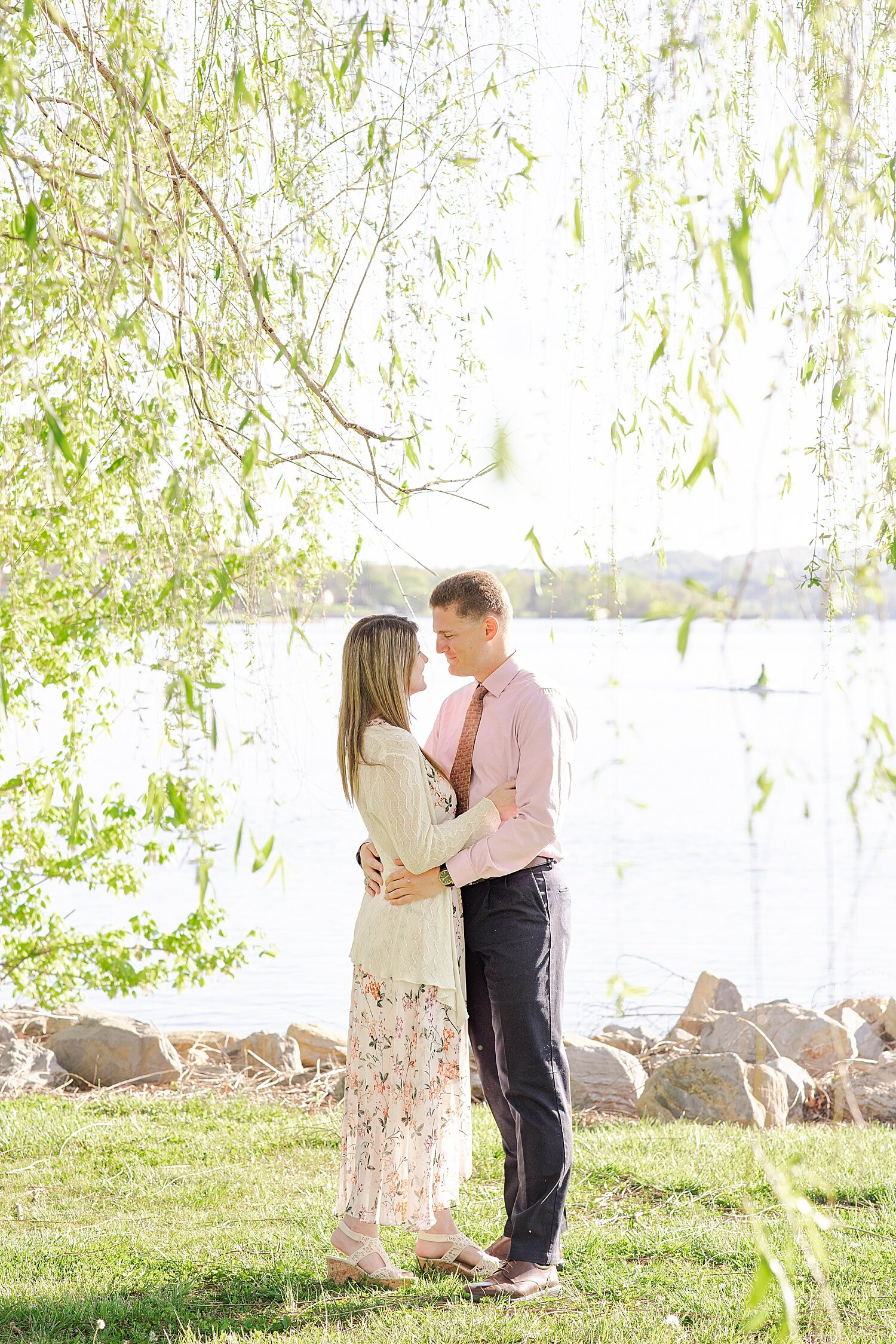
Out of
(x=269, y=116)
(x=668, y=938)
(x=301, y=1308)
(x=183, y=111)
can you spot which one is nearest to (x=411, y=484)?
(x=269, y=116)

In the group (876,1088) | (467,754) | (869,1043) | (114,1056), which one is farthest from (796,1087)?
(114,1056)

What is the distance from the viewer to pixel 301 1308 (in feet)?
9.83

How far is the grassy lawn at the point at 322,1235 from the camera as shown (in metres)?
2.89

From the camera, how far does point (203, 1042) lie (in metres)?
6.82

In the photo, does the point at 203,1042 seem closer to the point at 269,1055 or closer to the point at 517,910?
Result: the point at 269,1055

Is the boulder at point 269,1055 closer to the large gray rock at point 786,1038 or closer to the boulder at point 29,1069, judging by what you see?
the boulder at point 29,1069

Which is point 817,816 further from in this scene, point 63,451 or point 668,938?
point 63,451

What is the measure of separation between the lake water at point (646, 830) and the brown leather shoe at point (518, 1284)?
2.61 ft

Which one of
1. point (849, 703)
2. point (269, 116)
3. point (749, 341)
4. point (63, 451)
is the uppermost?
point (269, 116)

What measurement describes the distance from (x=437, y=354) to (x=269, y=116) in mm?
948

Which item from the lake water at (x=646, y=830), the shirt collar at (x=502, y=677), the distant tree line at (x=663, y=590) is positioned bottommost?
the lake water at (x=646, y=830)

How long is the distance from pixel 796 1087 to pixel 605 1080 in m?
0.79

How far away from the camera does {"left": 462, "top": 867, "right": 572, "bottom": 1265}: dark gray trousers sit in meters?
3.05

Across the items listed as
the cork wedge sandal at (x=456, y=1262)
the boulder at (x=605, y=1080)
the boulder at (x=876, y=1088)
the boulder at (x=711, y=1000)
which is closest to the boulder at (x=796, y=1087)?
the boulder at (x=876, y=1088)
